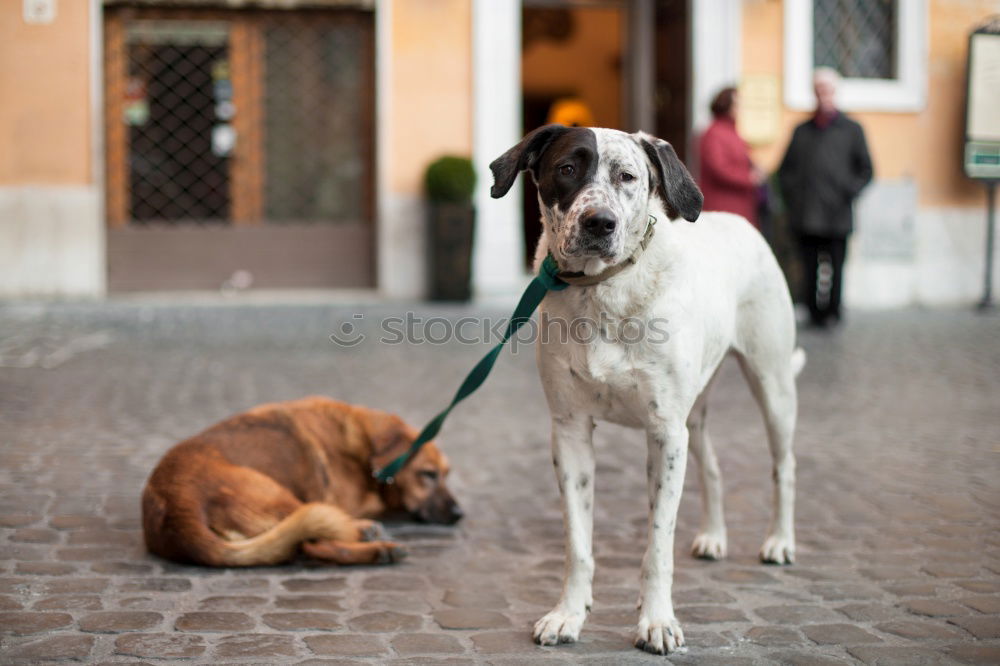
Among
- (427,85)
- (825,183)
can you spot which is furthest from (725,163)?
(427,85)

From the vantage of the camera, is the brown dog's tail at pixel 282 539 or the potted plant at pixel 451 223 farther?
the potted plant at pixel 451 223

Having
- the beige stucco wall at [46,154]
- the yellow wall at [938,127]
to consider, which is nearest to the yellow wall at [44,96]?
the beige stucco wall at [46,154]

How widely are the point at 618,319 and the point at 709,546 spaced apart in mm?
1312

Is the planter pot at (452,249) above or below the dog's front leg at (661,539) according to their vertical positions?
above

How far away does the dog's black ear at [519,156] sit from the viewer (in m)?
3.42

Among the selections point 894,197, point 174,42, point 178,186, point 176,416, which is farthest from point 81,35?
point 894,197

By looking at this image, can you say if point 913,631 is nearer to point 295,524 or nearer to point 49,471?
point 295,524

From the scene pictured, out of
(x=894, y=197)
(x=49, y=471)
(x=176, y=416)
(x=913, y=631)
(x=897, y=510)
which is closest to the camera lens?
(x=913, y=631)

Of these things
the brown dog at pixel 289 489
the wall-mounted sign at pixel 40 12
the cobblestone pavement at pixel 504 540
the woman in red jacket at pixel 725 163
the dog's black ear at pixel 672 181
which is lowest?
the cobblestone pavement at pixel 504 540

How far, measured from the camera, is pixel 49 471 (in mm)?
5621

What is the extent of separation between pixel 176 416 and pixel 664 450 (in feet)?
14.5

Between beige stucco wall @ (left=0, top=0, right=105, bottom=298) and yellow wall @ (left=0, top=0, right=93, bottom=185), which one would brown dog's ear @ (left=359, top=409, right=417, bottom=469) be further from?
yellow wall @ (left=0, top=0, right=93, bottom=185)

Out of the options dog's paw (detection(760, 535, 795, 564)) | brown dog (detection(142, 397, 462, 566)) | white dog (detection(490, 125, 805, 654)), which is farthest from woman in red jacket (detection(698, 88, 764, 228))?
white dog (detection(490, 125, 805, 654))

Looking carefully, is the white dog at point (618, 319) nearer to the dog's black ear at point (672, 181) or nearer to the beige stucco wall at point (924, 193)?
the dog's black ear at point (672, 181)
